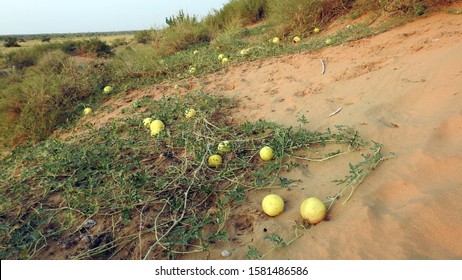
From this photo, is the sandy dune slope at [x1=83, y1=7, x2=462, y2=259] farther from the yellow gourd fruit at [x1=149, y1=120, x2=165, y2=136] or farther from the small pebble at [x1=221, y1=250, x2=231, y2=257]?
the yellow gourd fruit at [x1=149, y1=120, x2=165, y2=136]

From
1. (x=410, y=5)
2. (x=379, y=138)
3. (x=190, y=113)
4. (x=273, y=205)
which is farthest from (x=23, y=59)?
(x=379, y=138)

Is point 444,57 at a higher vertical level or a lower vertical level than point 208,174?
higher

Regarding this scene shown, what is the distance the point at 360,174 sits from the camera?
7.92 feet

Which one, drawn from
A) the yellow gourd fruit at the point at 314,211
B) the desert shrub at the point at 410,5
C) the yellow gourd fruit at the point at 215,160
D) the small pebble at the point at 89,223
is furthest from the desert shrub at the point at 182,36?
the yellow gourd fruit at the point at 314,211

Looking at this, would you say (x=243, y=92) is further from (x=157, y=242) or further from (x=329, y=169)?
(x=157, y=242)

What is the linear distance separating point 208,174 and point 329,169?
1.06m

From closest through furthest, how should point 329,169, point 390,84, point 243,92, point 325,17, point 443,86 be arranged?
point 329,169 → point 443,86 → point 390,84 → point 243,92 → point 325,17

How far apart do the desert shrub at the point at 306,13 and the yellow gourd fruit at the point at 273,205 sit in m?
6.33

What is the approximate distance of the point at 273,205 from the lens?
7.66ft

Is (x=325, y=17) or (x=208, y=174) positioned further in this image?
(x=325, y=17)

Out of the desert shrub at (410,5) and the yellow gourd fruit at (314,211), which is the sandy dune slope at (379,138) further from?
the desert shrub at (410,5)

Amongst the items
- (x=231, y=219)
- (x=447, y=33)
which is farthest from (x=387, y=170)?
(x=447, y=33)

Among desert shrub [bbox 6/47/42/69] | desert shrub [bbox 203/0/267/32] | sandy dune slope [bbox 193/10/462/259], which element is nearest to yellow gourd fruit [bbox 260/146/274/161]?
sandy dune slope [bbox 193/10/462/259]

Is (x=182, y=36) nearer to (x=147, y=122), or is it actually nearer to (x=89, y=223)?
(x=147, y=122)
